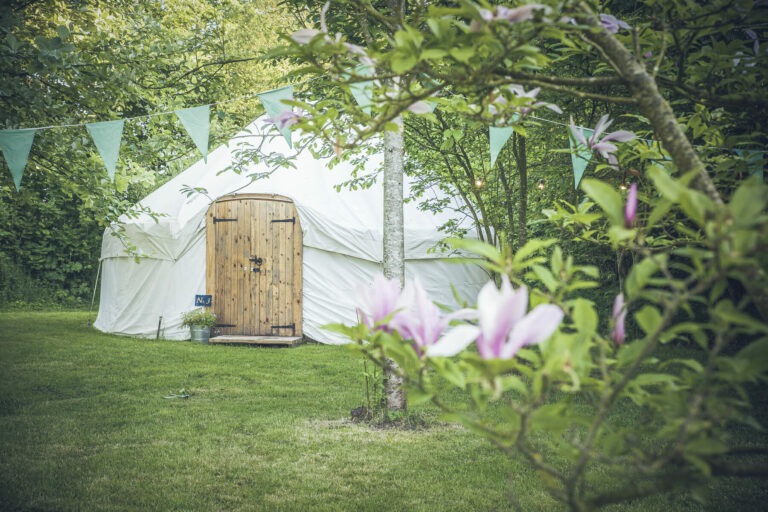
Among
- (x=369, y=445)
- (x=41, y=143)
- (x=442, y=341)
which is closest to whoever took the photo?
(x=442, y=341)

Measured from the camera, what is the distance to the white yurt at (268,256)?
7445 mm

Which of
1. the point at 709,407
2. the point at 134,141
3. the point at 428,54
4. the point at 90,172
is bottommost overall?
the point at 709,407

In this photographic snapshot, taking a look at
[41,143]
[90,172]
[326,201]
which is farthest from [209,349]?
[41,143]

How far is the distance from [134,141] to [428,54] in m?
4.72

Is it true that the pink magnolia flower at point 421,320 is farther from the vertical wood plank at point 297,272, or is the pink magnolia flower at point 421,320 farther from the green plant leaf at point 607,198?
the vertical wood plank at point 297,272

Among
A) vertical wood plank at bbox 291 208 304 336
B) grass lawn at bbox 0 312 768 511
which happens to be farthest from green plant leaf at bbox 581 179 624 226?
vertical wood plank at bbox 291 208 304 336

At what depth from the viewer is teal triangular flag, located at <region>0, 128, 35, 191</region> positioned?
10.1ft

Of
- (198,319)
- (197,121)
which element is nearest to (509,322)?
(197,121)

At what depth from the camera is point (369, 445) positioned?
10.1ft

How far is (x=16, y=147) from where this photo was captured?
3.10m

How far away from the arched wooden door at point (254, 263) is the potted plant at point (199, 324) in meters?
0.35

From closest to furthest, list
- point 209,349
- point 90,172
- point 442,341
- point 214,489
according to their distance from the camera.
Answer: point 442,341 < point 214,489 < point 90,172 < point 209,349

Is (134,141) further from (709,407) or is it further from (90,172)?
(709,407)

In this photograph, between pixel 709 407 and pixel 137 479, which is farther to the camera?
pixel 137 479
